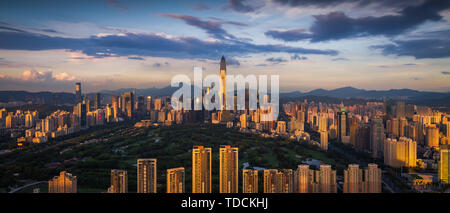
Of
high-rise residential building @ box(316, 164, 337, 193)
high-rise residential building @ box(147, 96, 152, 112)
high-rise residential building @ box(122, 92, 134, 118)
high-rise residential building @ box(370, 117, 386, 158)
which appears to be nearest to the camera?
high-rise residential building @ box(316, 164, 337, 193)

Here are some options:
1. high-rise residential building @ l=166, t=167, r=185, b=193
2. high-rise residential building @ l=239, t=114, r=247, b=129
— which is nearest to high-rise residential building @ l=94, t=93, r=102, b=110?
high-rise residential building @ l=239, t=114, r=247, b=129

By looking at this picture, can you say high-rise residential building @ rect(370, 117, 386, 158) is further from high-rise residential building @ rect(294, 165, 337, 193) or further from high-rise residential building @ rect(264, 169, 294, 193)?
high-rise residential building @ rect(264, 169, 294, 193)

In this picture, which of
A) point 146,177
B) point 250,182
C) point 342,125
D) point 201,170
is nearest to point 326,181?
point 250,182

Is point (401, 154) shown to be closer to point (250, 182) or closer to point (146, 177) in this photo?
point (250, 182)

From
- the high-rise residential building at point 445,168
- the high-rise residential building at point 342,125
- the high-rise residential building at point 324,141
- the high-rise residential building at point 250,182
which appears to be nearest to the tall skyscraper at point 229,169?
the high-rise residential building at point 250,182

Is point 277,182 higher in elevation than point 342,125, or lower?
lower

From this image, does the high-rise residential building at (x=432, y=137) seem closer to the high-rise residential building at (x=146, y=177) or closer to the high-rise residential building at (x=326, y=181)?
the high-rise residential building at (x=326, y=181)
